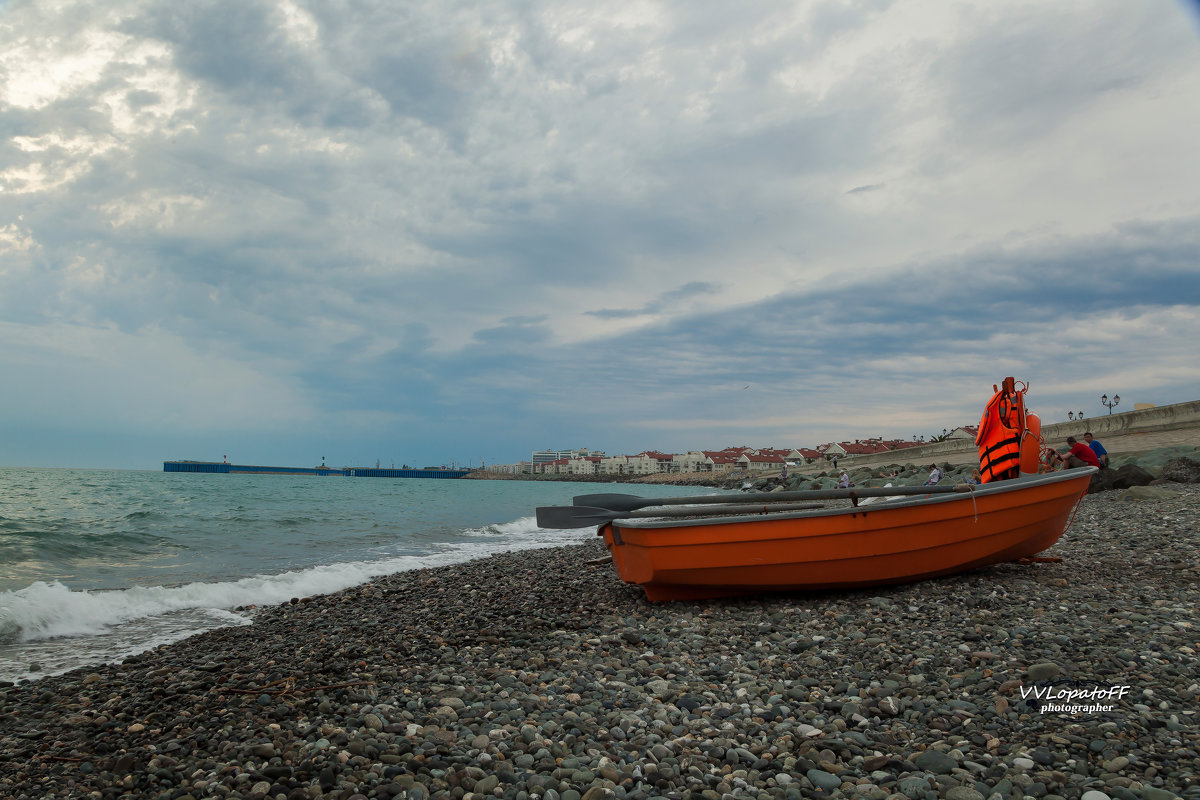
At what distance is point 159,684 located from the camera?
5.83 m

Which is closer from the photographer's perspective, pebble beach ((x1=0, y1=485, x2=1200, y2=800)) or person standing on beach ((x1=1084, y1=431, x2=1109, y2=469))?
pebble beach ((x1=0, y1=485, x2=1200, y2=800))

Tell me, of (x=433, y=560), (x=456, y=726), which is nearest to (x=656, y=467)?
(x=433, y=560)

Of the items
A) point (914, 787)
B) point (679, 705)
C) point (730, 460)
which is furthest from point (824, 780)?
point (730, 460)

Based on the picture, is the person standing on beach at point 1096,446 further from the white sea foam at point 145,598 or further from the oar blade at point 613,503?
the white sea foam at point 145,598

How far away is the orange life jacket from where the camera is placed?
9.20 meters

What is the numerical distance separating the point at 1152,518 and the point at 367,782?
15159 millimetres

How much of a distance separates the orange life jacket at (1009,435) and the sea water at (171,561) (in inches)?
449

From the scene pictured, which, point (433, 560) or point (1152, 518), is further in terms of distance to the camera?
point (433, 560)

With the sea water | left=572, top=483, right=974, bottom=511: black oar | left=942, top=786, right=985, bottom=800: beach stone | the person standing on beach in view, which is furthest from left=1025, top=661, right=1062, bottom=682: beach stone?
the person standing on beach

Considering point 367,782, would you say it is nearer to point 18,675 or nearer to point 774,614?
point 774,614

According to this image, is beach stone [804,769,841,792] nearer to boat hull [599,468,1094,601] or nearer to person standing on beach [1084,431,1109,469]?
boat hull [599,468,1094,601]

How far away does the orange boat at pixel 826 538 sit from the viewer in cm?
716

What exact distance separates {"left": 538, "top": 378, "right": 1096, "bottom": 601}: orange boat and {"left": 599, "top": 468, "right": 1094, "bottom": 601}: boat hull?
12mm

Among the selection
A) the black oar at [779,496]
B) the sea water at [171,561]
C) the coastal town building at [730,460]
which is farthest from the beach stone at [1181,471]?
the coastal town building at [730,460]
